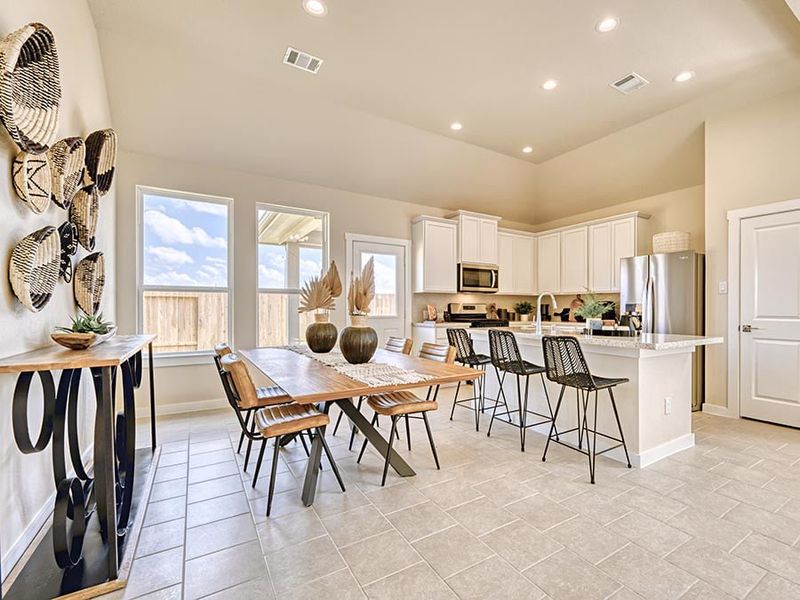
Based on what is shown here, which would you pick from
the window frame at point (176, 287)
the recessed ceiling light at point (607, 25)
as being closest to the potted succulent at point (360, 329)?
the window frame at point (176, 287)

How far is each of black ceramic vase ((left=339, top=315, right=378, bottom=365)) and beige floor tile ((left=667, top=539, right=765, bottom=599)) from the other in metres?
1.93

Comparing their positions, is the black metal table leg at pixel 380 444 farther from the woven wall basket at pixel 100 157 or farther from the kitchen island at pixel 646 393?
the woven wall basket at pixel 100 157

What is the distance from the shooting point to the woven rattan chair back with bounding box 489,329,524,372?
10.9 ft

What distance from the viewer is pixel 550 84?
364 centimetres

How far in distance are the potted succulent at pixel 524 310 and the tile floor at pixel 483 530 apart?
384 centimetres

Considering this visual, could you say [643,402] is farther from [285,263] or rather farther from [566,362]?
[285,263]

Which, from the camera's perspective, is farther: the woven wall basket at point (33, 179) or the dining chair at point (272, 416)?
the dining chair at point (272, 416)

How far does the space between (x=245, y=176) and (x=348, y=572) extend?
13.9ft

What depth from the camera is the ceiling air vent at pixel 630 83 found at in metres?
3.53

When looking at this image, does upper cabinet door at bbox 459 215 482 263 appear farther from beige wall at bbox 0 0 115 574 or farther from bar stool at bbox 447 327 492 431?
beige wall at bbox 0 0 115 574

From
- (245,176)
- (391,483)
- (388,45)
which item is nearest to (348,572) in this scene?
(391,483)

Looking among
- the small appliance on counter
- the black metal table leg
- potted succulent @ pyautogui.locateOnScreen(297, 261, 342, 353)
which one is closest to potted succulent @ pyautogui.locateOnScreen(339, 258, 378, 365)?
potted succulent @ pyautogui.locateOnScreen(297, 261, 342, 353)

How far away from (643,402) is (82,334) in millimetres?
3586

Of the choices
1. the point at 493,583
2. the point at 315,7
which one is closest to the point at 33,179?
the point at 315,7
